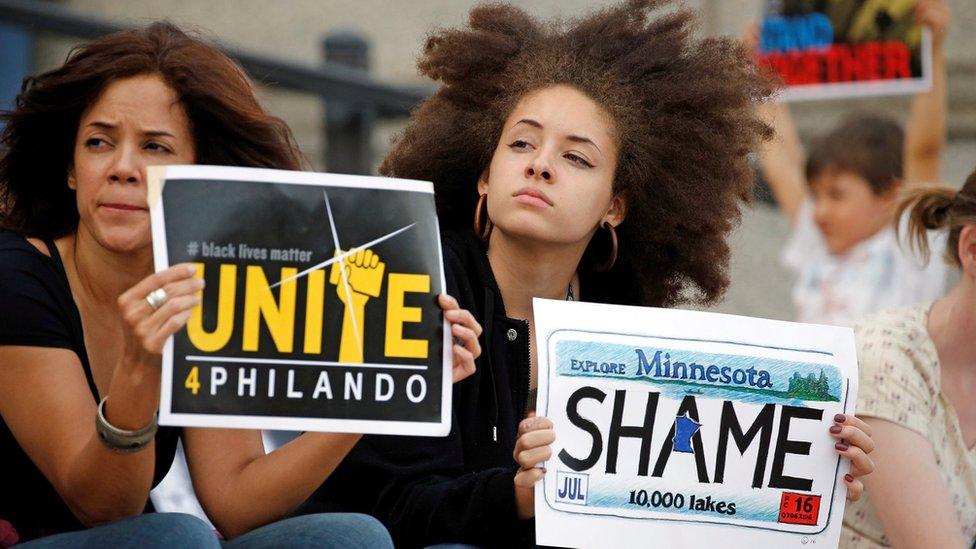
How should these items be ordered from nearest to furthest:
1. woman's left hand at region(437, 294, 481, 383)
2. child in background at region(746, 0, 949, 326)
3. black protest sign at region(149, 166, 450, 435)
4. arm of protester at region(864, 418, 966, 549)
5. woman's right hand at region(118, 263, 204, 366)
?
woman's right hand at region(118, 263, 204, 366) → black protest sign at region(149, 166, 450, 435) → woman's left hand at region(437, 294, 481, 383) → arm of protester at region(864, 418, 966, 549) → child in background at region(746, 0, 949, 326)

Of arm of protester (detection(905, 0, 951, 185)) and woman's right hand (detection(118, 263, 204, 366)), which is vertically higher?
arm of protester (detection(905, 0, 951, 185))

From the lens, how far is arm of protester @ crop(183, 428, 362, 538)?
8.71 feet

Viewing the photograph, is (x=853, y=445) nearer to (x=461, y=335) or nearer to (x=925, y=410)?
(x=925, y=410)

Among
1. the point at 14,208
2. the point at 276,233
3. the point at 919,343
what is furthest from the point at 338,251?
the point at 919,343

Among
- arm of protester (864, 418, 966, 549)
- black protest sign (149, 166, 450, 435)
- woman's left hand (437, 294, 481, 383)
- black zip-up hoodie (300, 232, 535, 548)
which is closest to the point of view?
black protest sign (149, 166, 450, 435)

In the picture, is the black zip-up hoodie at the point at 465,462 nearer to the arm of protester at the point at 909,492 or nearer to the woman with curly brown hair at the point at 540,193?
the woman with curly brown hair at the point at 540,193

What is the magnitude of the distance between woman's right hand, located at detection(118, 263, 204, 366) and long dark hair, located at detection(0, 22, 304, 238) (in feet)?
1.72

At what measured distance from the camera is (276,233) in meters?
2.50

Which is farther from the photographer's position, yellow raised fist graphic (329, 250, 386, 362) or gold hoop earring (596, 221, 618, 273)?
gold hoop earring (596, 221, 618, 273)

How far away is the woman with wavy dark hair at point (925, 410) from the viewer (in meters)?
3.23

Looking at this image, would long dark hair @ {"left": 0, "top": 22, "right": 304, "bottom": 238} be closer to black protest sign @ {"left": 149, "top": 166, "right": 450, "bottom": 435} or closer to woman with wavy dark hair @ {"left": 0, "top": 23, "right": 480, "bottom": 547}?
woman with wavy dark hair @ {"left": 0, "top": 23, "right": 480, "bottom": 547}

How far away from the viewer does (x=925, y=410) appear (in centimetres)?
335

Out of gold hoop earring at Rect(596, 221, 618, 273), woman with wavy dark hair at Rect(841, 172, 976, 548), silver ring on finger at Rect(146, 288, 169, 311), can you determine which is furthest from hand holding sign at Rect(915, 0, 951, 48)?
silver ring on finger at Rect(146, 288, 169, 311)

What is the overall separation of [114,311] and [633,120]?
1.17 m
